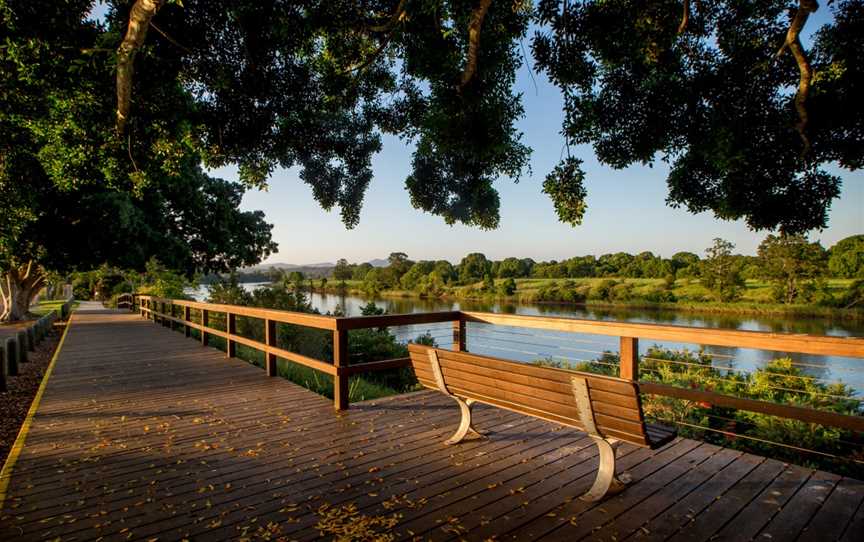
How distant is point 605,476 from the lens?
2.63 metres

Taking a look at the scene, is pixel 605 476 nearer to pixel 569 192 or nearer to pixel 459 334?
pixel 459 334

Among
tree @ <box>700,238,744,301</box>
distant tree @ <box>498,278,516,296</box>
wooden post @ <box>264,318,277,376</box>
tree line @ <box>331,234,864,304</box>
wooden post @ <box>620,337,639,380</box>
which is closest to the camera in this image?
wooden post @ <box>620,337,639,380</box>

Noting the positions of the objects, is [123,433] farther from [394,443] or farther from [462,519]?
[462,519]

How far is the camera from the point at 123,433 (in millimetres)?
3969

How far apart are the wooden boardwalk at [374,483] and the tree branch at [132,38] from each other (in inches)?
135

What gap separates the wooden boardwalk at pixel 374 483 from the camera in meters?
2.32

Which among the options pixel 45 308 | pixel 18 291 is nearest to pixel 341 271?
pixel 45 308

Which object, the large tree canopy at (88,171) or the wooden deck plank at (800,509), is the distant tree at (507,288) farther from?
the wooden deck plank at (800,509)

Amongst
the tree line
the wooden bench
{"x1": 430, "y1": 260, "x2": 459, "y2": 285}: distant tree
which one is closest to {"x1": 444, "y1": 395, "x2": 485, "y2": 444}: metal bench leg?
the wooden bench

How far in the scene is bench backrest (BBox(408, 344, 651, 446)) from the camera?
7.58 feet

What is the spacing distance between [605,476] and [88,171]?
9087 millimetres

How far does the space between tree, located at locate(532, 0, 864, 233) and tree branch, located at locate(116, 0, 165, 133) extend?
4381 millimetres

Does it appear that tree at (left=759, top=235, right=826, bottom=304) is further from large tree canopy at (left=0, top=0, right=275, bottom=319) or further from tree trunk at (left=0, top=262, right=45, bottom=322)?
tree trunk at (left=0, top=262, right=45, bottom=322)

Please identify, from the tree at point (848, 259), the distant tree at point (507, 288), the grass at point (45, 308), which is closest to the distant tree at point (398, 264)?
the distant tree at point (507, 288)
